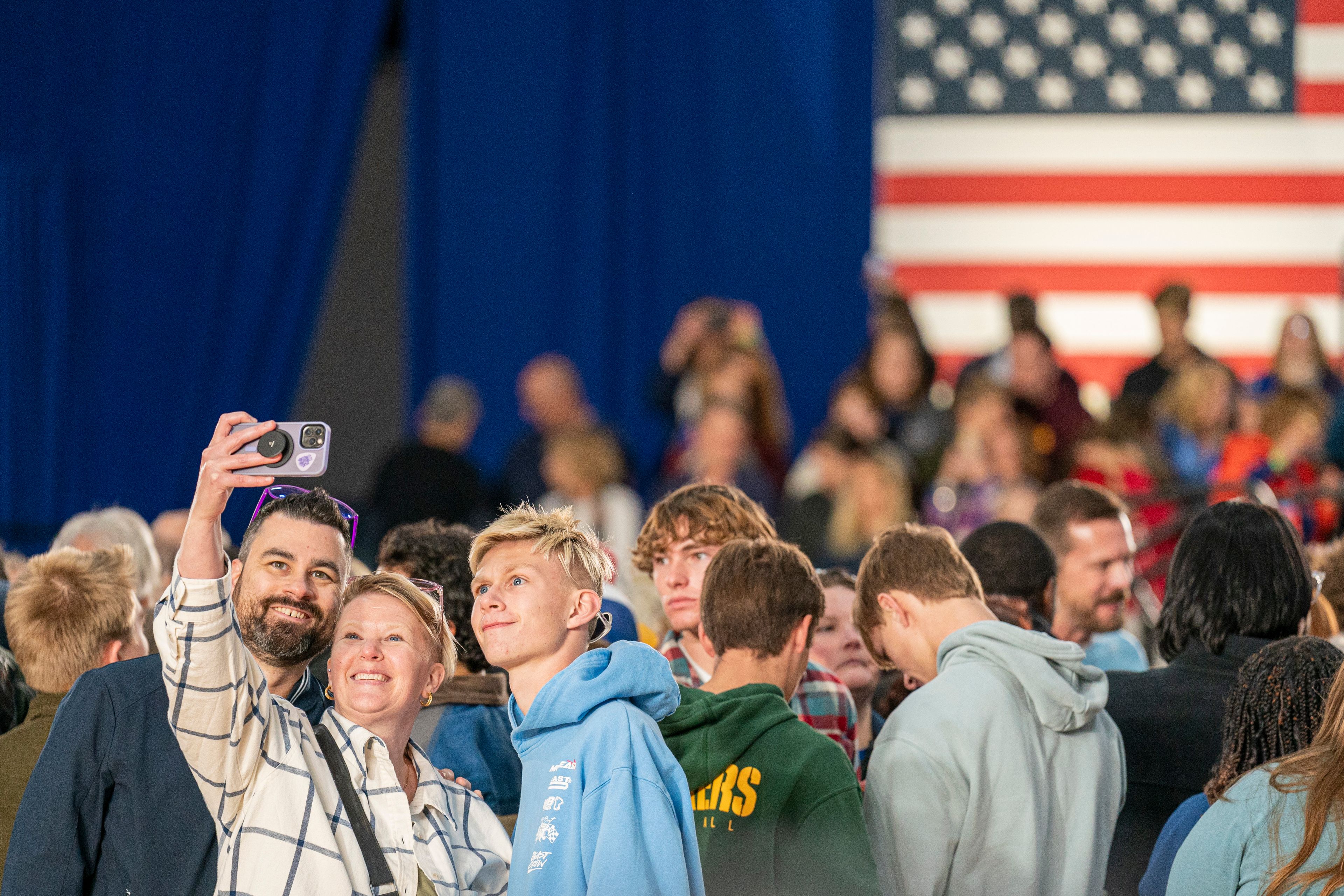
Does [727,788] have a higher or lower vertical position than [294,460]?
lower

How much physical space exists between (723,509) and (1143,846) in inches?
48.2

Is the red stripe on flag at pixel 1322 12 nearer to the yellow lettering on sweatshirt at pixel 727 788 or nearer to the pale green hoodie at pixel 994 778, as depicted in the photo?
the pale green hoodie at pixel 994 778

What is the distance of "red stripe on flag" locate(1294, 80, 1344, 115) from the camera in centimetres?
1038

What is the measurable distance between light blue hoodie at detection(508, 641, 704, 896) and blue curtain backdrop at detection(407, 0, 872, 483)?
7.43 metres

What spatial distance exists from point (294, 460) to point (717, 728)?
0.95 m

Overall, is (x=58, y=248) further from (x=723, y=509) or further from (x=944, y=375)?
(x=723, y=509)

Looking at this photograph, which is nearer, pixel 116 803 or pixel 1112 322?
pixel 116 803

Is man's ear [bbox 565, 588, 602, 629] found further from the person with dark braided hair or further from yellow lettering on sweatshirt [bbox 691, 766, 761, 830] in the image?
the person with dark braided hair

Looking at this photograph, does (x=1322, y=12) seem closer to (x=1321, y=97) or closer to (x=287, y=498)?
(x=1321, y=97)

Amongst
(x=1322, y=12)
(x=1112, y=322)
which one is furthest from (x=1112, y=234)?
(x=1322, y=12)

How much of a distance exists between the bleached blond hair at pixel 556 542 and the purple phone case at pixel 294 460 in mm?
400

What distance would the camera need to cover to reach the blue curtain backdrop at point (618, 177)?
10.1m

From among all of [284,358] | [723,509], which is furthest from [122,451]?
[723,509]

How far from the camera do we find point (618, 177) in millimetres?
10219
